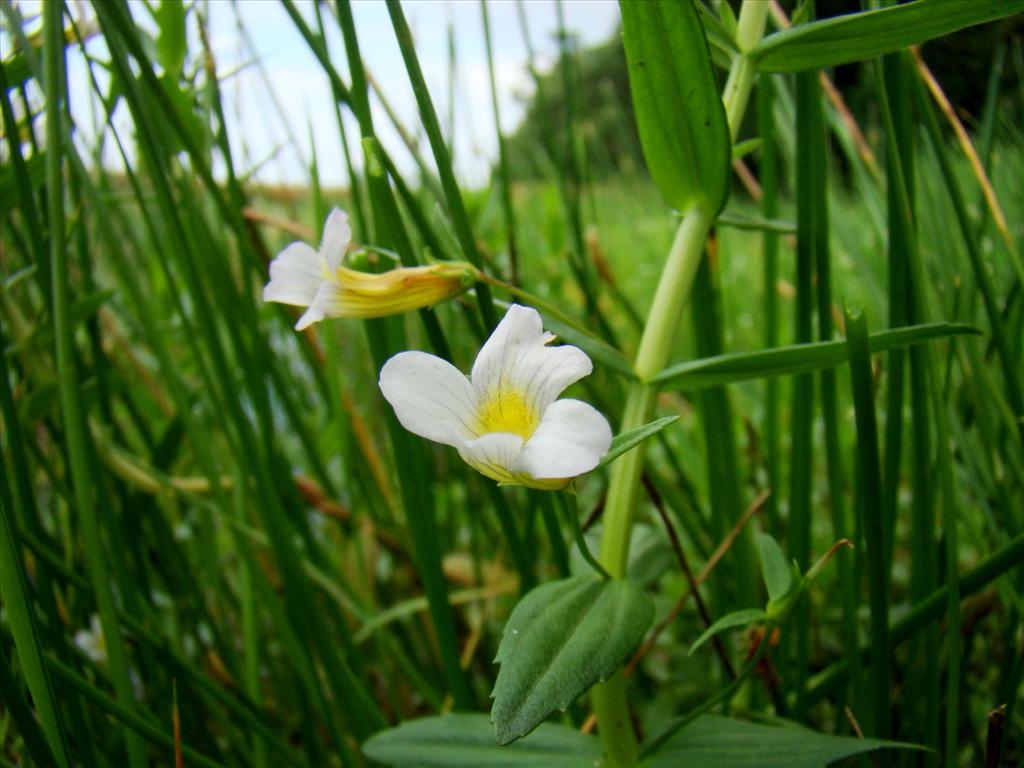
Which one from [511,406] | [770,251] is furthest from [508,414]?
[770,251]

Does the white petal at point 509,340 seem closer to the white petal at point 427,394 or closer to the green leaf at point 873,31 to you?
the white petal at point 427,394

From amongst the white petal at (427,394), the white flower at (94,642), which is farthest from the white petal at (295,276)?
the white flower at (94,642)

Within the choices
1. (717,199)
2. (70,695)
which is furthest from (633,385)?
(70,695)

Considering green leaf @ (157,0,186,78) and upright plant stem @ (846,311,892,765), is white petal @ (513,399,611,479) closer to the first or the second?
upright plant stem @ (846,311,892,765)

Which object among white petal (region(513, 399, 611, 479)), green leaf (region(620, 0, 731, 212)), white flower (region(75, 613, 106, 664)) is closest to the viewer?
white petal (region(513, 399, 611, 479))

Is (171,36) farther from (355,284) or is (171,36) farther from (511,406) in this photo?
(511,406)

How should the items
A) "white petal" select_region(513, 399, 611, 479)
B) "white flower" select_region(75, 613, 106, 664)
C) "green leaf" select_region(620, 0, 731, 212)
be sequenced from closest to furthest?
"white petal" select_region(513, 399, 611, 479), "green leaf" select_region(620, 0, 731, 212), "white flower" select_region(75, 613, 106, 664)

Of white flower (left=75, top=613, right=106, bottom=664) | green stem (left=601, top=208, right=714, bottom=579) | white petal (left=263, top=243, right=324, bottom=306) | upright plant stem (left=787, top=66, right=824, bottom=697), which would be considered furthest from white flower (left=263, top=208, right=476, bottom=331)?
white flower (left=75, top=613, right=106, bottom=664)

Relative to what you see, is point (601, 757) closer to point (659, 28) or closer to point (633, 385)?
point (633, 385)
